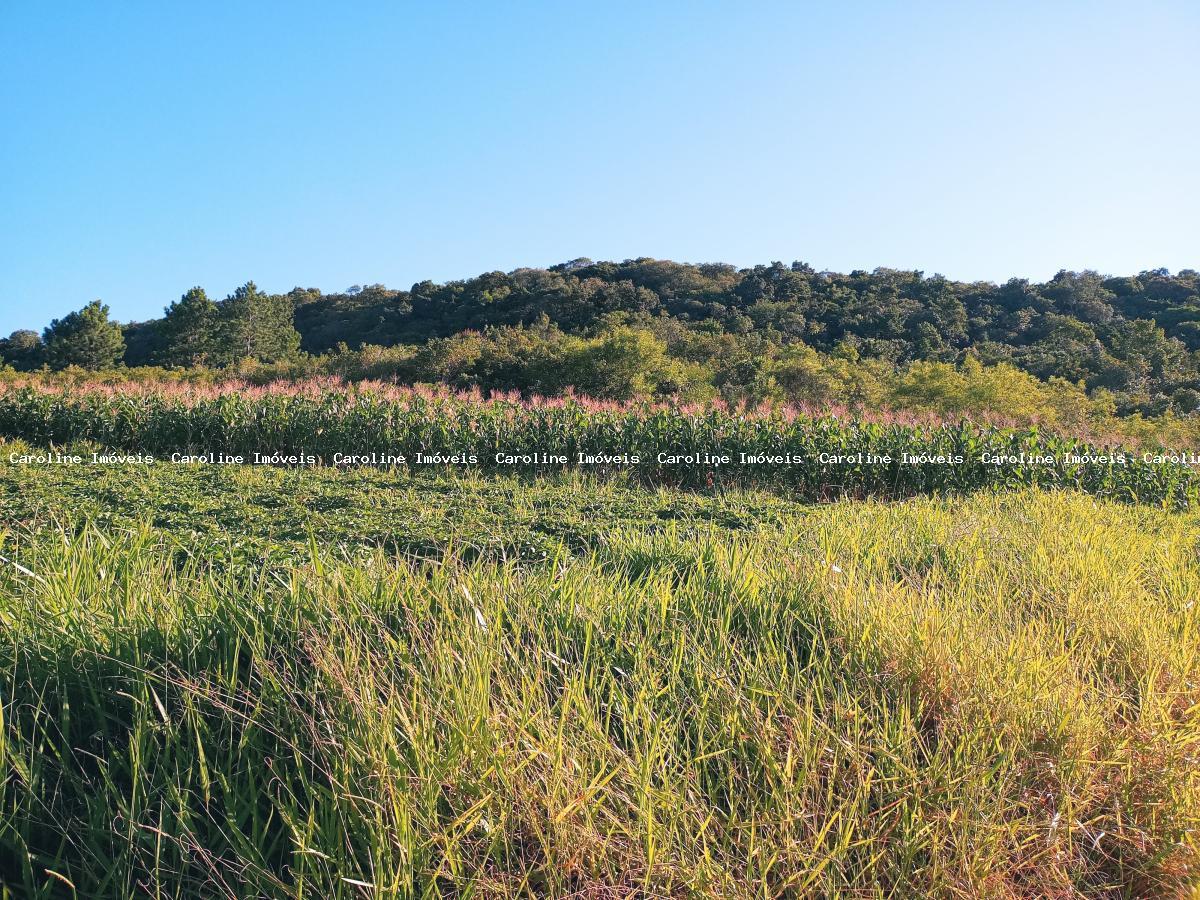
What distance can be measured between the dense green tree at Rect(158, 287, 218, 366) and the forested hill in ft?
0.28

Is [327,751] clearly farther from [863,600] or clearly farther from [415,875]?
[863,600]

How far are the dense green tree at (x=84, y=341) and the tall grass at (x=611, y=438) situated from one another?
34.9 meters

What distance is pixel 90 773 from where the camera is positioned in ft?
7.32

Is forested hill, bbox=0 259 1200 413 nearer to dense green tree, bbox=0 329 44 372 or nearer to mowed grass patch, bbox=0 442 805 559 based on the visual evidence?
dense green tree, bbox=0 329 44 372

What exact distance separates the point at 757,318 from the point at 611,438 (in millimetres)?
32197

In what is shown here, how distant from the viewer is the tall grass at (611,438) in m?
10.3

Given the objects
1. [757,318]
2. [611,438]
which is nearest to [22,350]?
[757,318]

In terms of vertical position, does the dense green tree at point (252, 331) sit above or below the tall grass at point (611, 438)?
above

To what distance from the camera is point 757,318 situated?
41.2 meters

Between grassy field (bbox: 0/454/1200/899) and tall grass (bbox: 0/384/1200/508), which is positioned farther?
tall grass (bbox: 0/384/1200/508)

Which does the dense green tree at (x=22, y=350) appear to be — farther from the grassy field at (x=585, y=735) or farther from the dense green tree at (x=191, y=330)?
the grassy field at (x=585, y=735)

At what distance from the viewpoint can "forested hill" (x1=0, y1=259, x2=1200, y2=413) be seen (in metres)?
31.5

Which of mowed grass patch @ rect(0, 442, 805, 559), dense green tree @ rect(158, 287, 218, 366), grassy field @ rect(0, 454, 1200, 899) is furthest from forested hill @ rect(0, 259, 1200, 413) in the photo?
grassy field @ rect(0, 454, 1200, 899)

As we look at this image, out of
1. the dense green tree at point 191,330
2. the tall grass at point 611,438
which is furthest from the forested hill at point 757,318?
the tall grass at point 611,438
